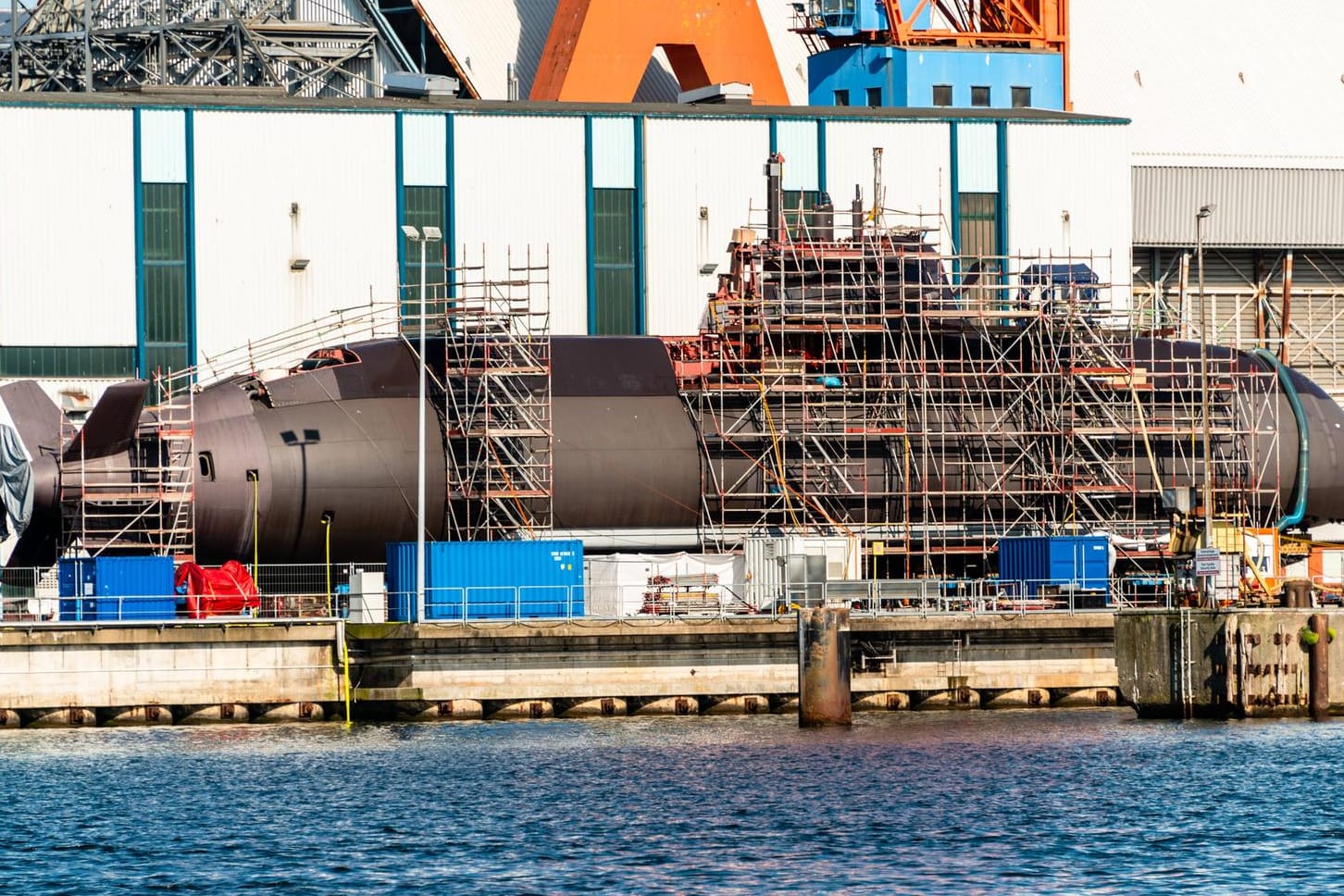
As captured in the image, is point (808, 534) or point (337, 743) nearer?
point (337, 743)

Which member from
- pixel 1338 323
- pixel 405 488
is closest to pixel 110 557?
pixel 405 488

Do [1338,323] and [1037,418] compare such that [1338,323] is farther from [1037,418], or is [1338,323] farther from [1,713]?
[1,713]

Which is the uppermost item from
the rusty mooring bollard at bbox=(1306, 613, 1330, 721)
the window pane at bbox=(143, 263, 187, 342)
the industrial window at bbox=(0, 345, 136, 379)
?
the window pane at bbox=(143, 263, 187, 342)

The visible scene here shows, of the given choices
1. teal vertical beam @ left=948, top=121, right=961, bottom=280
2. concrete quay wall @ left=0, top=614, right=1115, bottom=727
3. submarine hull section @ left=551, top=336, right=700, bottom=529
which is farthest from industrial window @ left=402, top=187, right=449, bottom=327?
concrete quay wall @ left=0, top=614, right=1115, bottom=727

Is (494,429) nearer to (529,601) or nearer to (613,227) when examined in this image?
(529,601)

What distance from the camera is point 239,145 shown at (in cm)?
8206

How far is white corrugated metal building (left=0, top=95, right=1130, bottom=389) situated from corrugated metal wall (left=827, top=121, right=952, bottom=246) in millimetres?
81

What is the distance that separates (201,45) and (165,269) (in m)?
24.1

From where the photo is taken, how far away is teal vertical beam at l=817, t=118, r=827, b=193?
285ft

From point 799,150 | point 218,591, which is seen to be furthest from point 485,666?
point 799,150

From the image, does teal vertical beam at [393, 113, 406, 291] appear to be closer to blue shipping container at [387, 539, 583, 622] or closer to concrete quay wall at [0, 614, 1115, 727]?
blue shipping container at [387, 539, 583, 622]

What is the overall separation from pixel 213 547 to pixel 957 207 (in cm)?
3484

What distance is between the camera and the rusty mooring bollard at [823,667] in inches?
2347

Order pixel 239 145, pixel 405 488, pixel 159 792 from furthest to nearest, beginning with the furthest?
pixel 239 145 → pixel 405 488 → pixel 159 792
